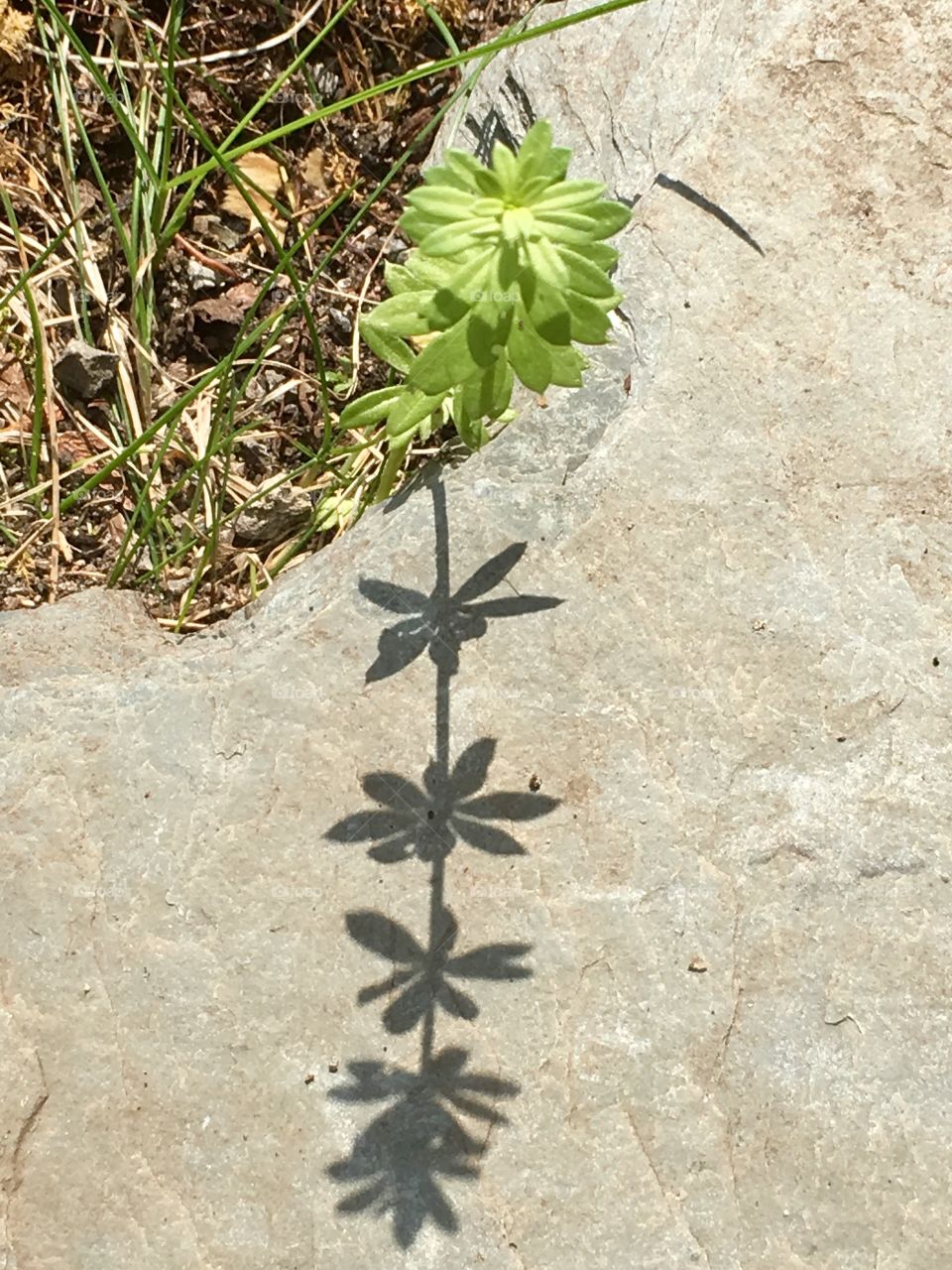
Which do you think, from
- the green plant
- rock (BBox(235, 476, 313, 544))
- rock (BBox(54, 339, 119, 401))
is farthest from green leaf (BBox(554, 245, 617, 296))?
rock (BBox(54, 339, 119, 401))

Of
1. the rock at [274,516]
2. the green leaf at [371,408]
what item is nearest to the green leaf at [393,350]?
the green leaf at [371,408]

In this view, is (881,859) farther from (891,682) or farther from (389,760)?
(389,760)

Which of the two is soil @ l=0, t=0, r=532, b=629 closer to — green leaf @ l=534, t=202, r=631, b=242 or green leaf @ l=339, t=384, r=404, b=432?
green leaf @ l=339, t=384, r=404, b=432

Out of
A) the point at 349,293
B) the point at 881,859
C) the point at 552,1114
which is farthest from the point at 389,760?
the point at 349,293

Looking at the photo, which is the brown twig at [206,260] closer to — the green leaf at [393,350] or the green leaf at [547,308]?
the green leaf at [393,350]

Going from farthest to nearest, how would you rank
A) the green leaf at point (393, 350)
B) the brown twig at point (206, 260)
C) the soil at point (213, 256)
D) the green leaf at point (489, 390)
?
the brown twig at point (206, 260)
the soil at point (213, 256)
the green leaf at point (393, 350)
the green leaf at point (489, 390)
